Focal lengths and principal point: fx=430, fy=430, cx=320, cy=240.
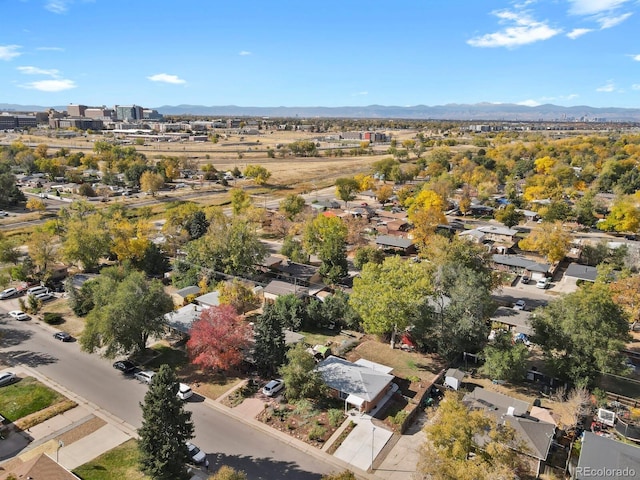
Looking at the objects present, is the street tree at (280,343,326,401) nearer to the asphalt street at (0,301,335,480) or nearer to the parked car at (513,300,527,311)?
the asphalt street at (0,301,335,480)

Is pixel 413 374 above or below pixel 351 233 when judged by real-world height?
below

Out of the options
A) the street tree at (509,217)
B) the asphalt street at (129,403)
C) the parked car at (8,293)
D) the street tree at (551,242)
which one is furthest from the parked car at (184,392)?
the street tree at (509,217)

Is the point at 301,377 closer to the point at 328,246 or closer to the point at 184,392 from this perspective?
the point at 184,392

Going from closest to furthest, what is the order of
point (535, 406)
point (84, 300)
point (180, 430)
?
point (180, 430) < point (535, 406) < point (84, 300)

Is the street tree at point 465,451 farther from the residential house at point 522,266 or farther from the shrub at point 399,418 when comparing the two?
the residential house at point 522,266

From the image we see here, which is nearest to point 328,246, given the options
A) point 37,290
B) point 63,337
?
point 63,337

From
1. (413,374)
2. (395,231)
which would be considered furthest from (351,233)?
(413,374)

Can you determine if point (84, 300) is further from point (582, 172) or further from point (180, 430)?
point (582, 172)

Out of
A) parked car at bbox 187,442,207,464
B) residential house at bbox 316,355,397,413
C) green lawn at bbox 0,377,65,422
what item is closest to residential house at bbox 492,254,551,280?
residential house at bbox 316,355,397,413
